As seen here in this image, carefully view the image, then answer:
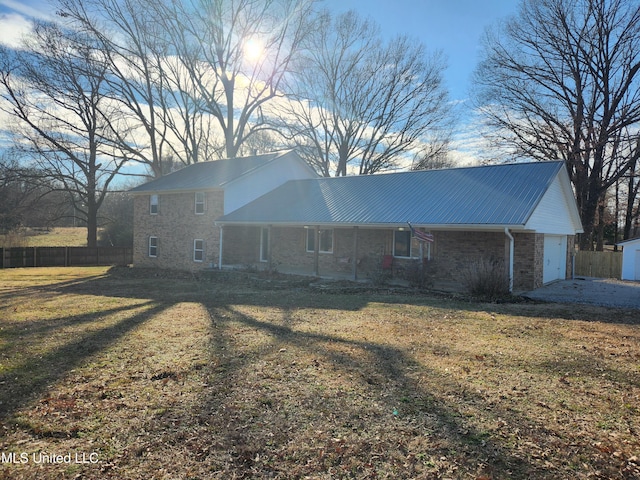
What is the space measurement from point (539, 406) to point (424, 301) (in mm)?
7424

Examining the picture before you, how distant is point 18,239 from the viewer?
3167 centimetres

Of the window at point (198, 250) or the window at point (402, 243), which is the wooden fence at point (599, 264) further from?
the window at point (198, 250)

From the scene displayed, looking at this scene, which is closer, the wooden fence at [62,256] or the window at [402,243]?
the window at [402,243]

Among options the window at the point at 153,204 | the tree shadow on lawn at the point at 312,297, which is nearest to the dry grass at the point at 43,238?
the window at the point at 153,204

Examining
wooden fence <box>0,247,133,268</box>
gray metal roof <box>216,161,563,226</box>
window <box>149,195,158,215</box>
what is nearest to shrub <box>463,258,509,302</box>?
gray metal roof <box>216,161,563,226</box>

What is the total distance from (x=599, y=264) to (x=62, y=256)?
36.1 metres

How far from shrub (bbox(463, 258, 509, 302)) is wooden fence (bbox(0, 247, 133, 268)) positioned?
2976 cm

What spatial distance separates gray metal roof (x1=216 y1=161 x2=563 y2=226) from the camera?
591 inches

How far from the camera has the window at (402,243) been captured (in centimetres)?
1741

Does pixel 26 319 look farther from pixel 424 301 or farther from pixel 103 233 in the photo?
pixel 103 233

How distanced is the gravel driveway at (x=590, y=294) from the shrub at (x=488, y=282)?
1.17 meters

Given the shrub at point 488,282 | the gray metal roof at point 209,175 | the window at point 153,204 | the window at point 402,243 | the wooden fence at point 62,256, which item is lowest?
the wooden fence at point 62,256

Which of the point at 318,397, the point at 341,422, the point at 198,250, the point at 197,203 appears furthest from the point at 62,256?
the point at 341,422

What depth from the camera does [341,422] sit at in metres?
4.23
